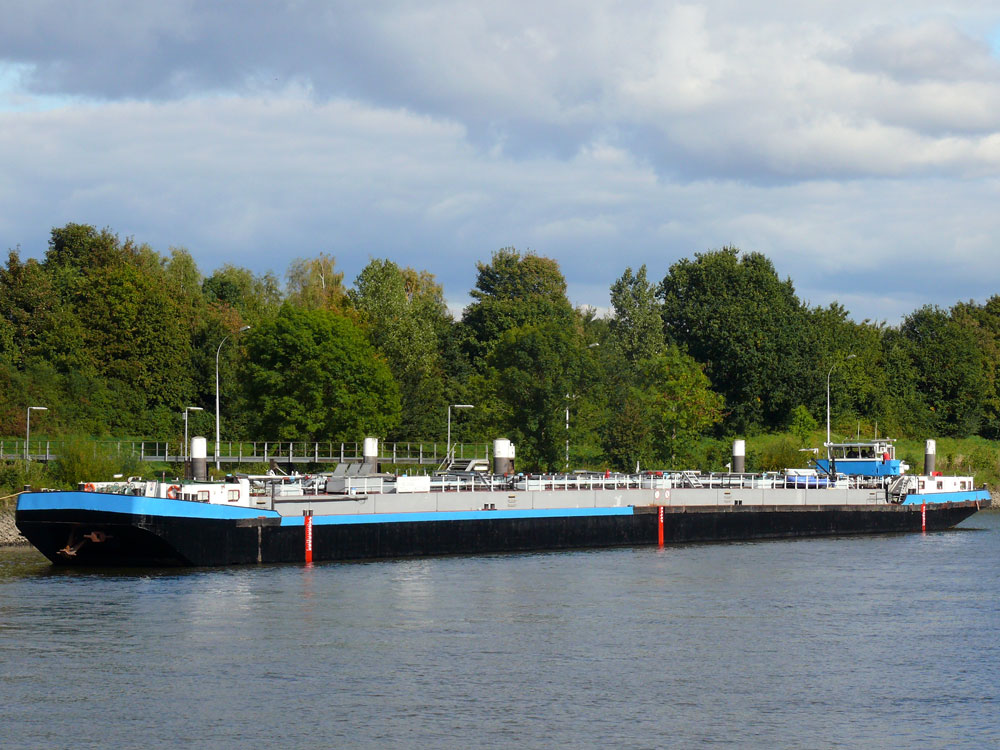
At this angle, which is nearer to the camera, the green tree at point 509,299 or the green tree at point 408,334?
the green tree at point 408,334

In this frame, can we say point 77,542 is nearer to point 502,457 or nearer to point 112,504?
point 112,504

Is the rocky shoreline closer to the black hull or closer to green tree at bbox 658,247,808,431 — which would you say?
the black hull

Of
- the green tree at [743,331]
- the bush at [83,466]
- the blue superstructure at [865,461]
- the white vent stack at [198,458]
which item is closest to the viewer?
the white vent stack at [198,458]

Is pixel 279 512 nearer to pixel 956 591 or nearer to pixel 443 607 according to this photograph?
pixel 443 607

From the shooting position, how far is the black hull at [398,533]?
5031cm

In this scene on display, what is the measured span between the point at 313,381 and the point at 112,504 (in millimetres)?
47215

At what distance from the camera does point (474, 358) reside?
134000mm

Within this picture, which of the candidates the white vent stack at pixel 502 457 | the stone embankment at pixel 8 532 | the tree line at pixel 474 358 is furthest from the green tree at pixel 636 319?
the stone embankment at pixel 8 532

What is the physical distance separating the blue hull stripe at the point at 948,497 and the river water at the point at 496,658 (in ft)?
77.8

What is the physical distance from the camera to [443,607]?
139ft

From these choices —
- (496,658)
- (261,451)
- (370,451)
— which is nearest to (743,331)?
(261,451)

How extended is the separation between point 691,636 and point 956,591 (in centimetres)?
1425

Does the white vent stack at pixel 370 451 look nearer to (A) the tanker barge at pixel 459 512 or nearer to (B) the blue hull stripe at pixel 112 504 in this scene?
(A) the tanker barge at pixel 459 512

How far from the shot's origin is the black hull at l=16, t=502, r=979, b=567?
5031 cm
